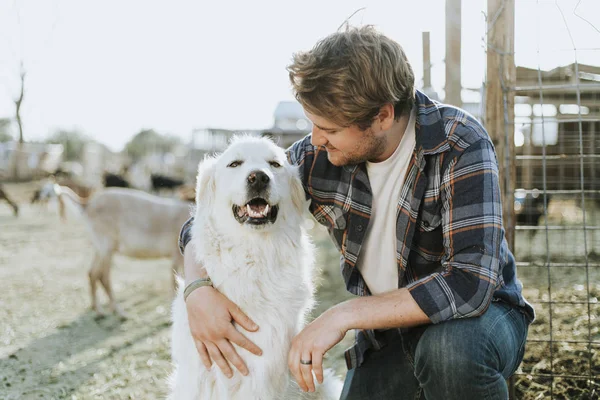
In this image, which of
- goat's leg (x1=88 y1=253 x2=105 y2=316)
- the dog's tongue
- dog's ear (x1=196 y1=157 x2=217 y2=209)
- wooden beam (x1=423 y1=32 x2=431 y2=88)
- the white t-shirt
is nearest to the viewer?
the white t-shirt

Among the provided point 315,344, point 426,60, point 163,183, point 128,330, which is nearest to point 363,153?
point 315,344

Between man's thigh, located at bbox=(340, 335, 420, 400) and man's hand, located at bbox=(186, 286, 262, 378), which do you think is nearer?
man's hand, located at bbox=(186, 286, 262, 378)

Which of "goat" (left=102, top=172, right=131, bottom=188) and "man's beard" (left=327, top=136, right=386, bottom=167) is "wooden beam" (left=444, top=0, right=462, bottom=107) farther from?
"goat" (left=102, top=172, right=131, bottom=188)

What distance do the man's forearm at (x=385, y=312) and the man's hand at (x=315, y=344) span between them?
0.03 metres

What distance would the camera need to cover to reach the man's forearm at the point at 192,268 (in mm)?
2000

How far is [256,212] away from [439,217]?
0.68 metres

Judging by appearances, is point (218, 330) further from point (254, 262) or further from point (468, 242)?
point (468, 242)

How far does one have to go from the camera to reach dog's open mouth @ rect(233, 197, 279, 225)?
1.96 meters

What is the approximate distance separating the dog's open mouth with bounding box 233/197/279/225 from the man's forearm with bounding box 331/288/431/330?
52 centimetres

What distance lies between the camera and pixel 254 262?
1.98m

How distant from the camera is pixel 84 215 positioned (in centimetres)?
541

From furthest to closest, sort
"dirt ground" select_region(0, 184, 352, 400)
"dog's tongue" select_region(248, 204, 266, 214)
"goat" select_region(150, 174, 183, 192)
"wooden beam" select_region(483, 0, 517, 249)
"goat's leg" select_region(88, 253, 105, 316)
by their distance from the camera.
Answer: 1. "goat" select_region(150, 174, 183, 192)
2. "goat's leg" select_region(88, 253, 105, 316)
3. "dirt ground" select_region(0, 184, 352, 400)
4. "wooden beam" select_region(483, 0, 517, 249)
5. "dog's tongue" select_region(248, 204, 266, 214)

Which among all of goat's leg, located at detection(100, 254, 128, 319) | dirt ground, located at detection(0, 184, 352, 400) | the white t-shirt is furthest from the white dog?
goat's leg, located at detection(100, 254, 128, 319)

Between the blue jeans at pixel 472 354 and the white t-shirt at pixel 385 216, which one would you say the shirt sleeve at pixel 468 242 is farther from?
the white t-shirt at pixel 385 216
